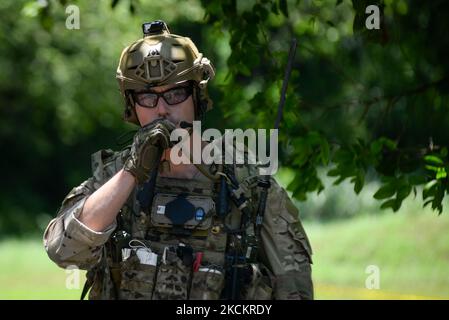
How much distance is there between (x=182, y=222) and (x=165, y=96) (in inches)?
20.3

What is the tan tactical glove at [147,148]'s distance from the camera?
379 cm

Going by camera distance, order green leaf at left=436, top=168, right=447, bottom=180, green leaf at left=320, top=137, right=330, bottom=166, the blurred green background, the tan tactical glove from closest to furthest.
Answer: the tan tactical glove → green leaf at left=436, top=168, right=447, bottom=180 → green leaf at left=320, top=137, right=330, bottom=166 → the blurred green background

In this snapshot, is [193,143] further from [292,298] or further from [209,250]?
[292,298]

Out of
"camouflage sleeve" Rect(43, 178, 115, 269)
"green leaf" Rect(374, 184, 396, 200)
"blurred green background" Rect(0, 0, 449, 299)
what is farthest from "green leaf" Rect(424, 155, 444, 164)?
"camouflage sleeve" Rect(43, 178, 115, 269)

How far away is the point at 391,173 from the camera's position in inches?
251

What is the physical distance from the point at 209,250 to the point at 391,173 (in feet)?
8.27

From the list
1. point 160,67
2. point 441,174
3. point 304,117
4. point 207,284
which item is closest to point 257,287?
point 207,284

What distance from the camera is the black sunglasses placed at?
160 inches

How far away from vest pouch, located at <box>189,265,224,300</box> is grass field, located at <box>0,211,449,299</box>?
4836mm

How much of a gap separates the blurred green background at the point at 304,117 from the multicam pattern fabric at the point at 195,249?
0.42 meters

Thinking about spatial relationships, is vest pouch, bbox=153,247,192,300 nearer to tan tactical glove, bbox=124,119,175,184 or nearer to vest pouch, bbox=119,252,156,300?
vest pouch, bbox=119,252,156,300

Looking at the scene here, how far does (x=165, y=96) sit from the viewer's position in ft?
13.4

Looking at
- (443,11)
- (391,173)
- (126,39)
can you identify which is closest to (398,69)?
(126,39)
